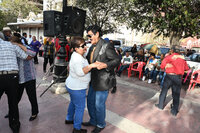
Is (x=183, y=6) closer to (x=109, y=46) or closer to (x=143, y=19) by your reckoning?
(x=143, y=19)

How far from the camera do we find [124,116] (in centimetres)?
364

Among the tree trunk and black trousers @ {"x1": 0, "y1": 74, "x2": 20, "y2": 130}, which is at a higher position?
the tree trunk

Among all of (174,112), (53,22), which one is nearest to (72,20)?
(53,22)

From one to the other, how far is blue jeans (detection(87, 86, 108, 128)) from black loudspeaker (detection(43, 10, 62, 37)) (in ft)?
9.29

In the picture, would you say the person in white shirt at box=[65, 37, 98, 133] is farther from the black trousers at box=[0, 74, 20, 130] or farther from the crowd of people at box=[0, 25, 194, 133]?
the black trousers at box=[0, 74, 20, 130]

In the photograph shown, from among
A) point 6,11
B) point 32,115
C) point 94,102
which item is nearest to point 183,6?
point 94,102

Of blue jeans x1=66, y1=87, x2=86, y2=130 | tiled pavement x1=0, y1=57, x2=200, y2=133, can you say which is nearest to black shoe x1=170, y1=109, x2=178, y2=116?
tiled pavement x1=0, y1=57, x2=200, y2=133

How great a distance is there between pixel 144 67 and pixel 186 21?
281cm

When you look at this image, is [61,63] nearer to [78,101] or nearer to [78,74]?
[78,101]

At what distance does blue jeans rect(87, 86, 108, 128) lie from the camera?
8.66ft

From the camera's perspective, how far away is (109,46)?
2562mm

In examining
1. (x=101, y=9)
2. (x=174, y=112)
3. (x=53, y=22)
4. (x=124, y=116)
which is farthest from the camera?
(x=101, y=9)

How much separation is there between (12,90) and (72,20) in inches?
111

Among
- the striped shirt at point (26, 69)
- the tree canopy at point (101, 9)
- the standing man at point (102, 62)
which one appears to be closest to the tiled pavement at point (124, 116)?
the standing man at point (102, 62)
